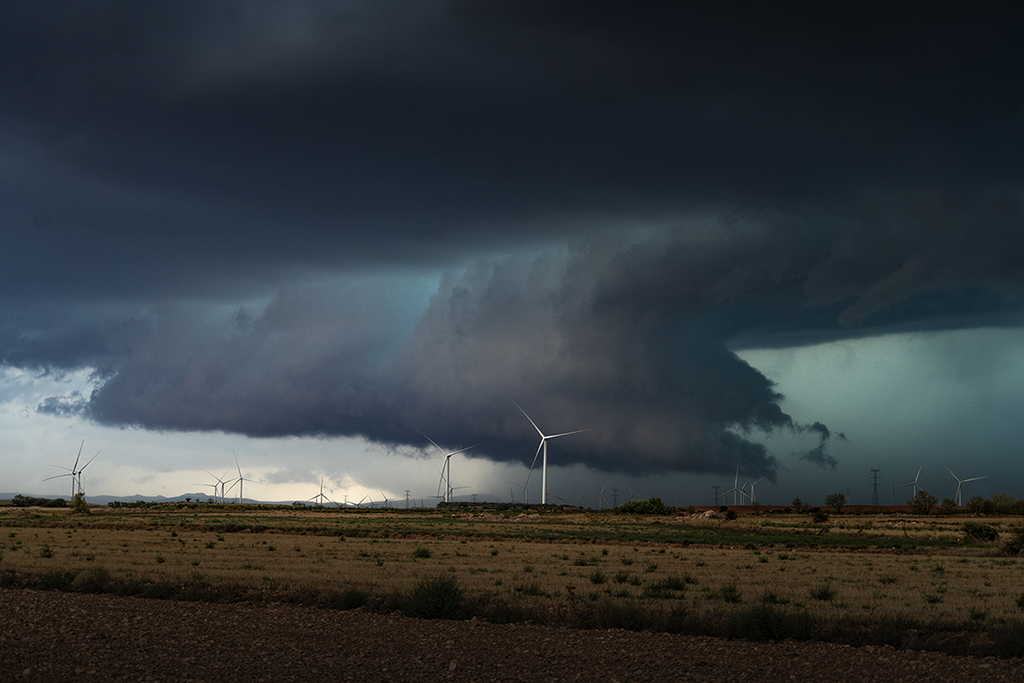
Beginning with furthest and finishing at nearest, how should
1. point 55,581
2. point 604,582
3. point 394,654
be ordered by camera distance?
point 604,582, point 55,581, point 394,654

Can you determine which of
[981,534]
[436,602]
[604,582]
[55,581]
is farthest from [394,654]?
[981,534]

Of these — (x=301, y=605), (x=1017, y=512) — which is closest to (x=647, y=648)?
(x=301, y=605)

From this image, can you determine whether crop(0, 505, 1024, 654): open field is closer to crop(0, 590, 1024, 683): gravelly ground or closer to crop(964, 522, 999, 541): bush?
crop(0, 590, 1024, 683): gravelly ground

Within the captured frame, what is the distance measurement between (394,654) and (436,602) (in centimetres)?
685

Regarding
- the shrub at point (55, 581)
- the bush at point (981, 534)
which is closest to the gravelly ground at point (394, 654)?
the shrub at point (55, 581)

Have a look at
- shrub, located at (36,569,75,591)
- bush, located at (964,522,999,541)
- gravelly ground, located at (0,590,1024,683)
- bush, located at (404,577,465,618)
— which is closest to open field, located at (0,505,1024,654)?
shrub, located at (36,569,75,591)

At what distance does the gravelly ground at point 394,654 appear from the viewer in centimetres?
1764

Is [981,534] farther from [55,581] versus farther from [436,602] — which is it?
[55,581]

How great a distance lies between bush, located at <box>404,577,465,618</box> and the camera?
2648 cm

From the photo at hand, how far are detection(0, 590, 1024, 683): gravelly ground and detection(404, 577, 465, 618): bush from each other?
1.20 m

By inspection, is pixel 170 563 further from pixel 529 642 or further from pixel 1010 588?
pixel 1010 588

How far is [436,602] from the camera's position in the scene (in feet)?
87.1

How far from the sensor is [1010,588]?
39.1 m

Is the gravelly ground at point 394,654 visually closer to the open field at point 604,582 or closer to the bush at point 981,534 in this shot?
the open field at point 604,582
